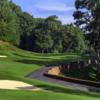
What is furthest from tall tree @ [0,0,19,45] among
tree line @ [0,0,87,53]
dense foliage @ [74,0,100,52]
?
dense foliage @ [74,0,100,52]

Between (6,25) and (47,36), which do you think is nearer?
(6,25)

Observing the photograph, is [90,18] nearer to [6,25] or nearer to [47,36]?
[6,25]

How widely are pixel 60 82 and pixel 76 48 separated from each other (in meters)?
134

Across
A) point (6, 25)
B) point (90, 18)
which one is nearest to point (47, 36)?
point (6, 25)

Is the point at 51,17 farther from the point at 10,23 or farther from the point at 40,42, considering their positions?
the point at 10,23

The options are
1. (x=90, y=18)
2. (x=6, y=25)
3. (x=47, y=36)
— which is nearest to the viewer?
(x=90, y=18)

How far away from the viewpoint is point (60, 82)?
114ft

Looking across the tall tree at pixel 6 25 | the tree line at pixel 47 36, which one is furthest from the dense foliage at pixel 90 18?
the tree line at pixel 47 36

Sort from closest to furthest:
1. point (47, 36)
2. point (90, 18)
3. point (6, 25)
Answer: point (90, 18), point (6, 25), point (47, 36)

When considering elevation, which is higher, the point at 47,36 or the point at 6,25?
the point at 6,25

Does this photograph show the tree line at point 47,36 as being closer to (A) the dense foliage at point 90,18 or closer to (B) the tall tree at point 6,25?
(B) the tall tree at point 6,25

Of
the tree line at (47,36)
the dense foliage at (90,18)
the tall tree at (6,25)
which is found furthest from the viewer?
the tree line at (47,36)

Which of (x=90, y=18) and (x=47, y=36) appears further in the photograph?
(x=47, y=36)

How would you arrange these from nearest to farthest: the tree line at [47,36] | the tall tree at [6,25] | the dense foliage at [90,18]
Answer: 1. the dense foliage at [90,18]
2. the tall tree at [6,25]
3. the tree line at [47,36]
